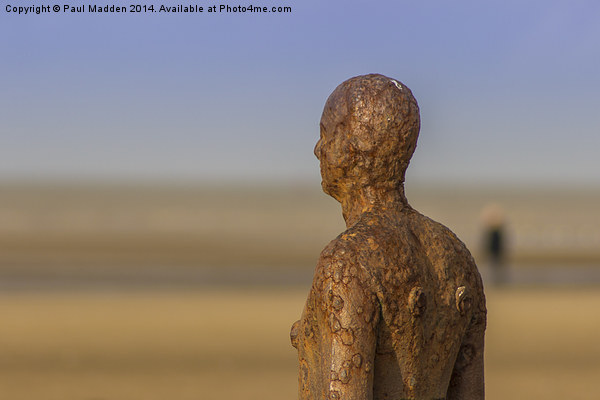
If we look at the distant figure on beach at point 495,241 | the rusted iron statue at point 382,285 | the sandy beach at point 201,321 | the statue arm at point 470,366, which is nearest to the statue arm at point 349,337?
the rusted iron statue at point 382,285

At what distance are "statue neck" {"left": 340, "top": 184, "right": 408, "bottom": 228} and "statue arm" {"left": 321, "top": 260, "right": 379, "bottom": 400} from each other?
1.24 feet

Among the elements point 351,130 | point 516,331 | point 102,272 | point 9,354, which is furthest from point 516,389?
point 102,272

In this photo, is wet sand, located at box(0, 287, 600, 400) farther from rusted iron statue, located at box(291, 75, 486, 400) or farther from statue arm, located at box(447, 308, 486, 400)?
rusted iron statue, located at box(291, 75, 486, 400)

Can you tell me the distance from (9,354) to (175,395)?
3862mm

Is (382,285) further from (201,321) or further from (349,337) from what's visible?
(201,321)

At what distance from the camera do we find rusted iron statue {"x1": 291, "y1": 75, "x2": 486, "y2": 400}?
3020mm

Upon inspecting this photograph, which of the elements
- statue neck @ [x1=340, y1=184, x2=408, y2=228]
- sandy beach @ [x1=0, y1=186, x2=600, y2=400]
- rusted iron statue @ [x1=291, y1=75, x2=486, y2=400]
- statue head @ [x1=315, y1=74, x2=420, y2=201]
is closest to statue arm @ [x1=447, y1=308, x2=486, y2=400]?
rusted iron statue @ [x1=291, y1=75, x2=486, y2=400]

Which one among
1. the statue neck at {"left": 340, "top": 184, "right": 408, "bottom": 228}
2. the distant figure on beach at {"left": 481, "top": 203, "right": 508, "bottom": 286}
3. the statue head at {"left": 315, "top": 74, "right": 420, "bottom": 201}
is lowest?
the statue neck at {"left": 340, "top": 184, "right": 408, "bottom": 228}

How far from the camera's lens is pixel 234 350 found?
13.8 meters

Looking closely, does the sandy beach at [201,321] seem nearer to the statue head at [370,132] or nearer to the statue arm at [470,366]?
the statue arm at [470,366]

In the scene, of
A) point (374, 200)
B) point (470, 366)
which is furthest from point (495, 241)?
point (374, 200)

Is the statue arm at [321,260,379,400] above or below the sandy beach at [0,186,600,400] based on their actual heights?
below

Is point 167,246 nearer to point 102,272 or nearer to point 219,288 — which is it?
point 102,272

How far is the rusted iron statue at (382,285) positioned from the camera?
9.91 feet
